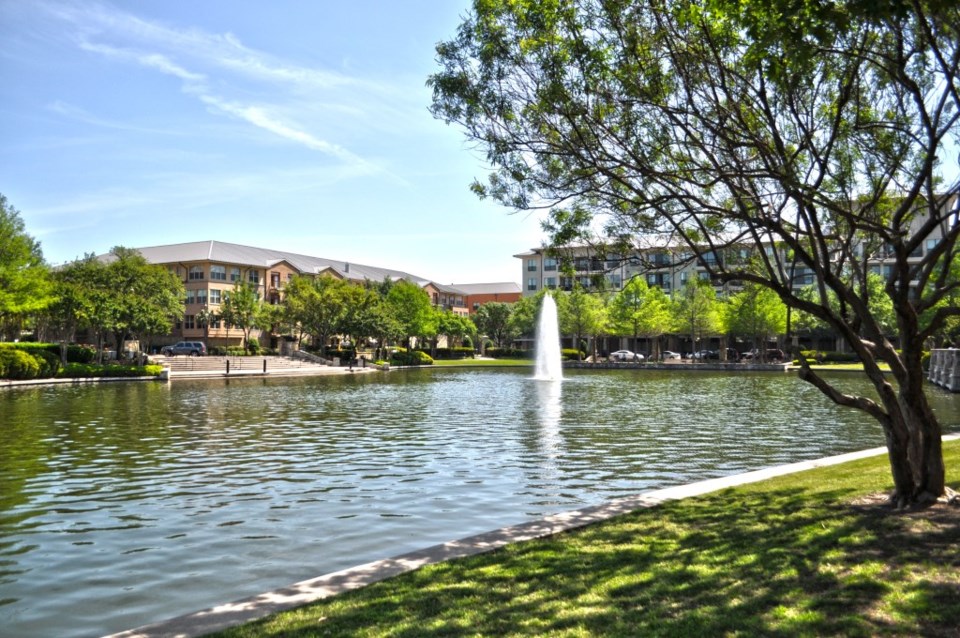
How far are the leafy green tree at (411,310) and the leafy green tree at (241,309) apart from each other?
17.2 meters

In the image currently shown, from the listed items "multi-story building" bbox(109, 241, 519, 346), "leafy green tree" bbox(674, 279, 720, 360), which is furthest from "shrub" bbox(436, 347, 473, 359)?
"leafy green tree" bbox(674, 279, 720, 360)

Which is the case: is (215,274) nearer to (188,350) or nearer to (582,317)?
(188,350)

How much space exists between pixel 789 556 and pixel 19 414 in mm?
29284

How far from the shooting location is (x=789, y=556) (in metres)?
7.78

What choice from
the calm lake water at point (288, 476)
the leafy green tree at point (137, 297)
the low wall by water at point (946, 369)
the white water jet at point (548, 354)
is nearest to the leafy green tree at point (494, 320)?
the white water jet at point (548, 354)

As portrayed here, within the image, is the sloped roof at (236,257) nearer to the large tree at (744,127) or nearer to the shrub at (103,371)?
the shrub at (103,371)

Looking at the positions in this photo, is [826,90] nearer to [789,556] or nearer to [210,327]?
[789,556]

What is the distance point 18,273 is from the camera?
2051 inches

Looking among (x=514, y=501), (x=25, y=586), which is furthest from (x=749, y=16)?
(x=25, y=586)

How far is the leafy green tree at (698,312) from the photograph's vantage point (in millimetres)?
88250

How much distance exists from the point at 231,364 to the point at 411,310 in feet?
103

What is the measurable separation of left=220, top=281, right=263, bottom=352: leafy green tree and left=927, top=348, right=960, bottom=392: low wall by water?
236 ft

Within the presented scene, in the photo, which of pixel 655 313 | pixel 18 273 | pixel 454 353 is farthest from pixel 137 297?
pixel 655 313

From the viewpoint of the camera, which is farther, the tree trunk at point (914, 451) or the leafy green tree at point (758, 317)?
the leafy green tree at point (758, 317)
